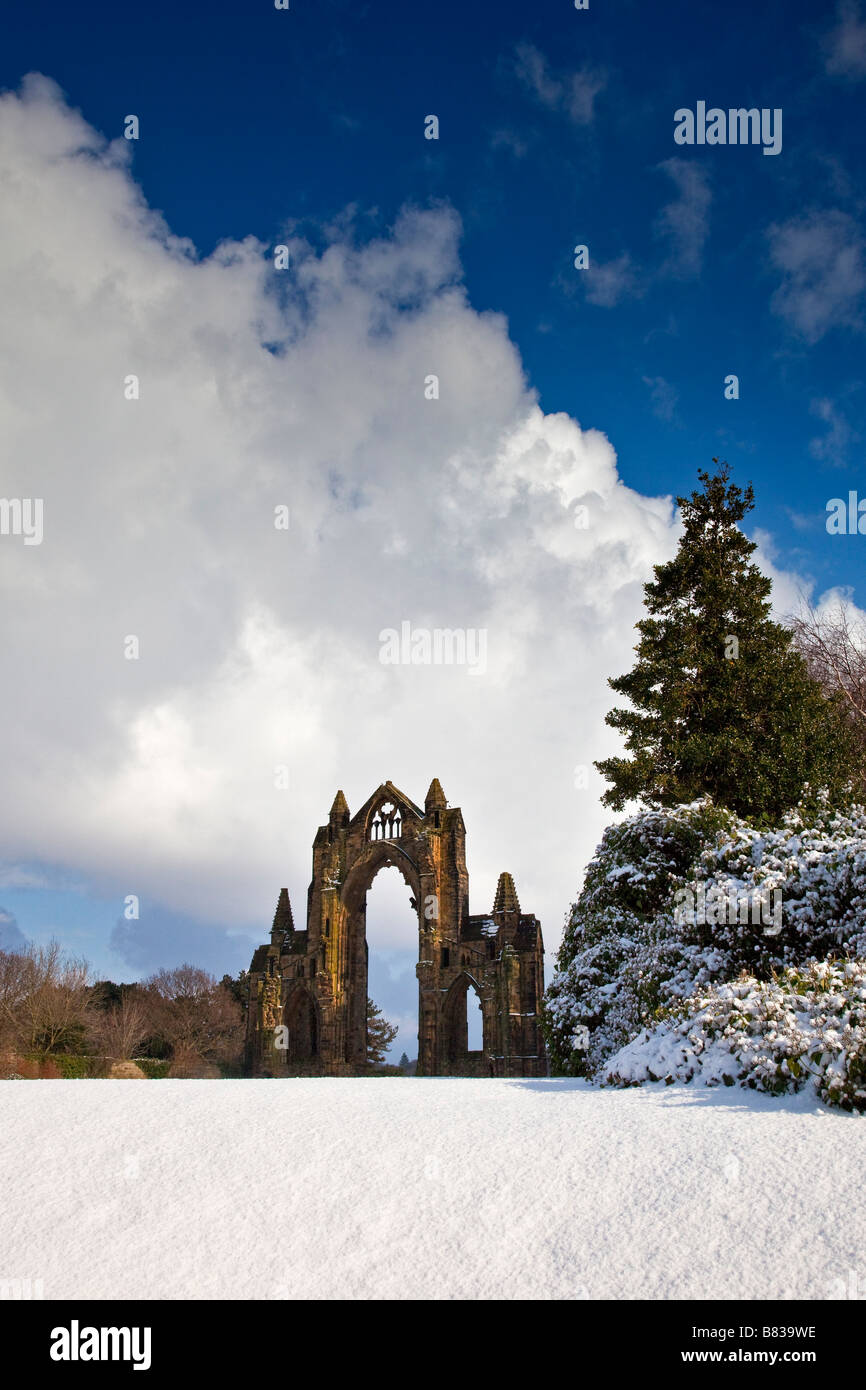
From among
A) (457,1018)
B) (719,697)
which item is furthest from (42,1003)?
(719,697)

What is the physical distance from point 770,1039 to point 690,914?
4.61m

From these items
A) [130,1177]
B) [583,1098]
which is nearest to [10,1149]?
[130,1177]

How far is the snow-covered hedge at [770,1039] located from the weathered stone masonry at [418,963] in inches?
1119

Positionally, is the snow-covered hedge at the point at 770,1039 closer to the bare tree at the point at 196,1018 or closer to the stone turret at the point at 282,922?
the stone turret at the point at 282,922

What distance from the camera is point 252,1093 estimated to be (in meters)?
10.2

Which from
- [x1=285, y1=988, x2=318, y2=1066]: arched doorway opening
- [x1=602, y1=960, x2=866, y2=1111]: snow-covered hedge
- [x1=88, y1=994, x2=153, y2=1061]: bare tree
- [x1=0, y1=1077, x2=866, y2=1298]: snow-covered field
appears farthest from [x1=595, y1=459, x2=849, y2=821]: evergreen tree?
[x1=88, y1=994, x2=153, y2=1061]: bare tree

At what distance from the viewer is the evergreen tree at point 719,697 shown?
2108 centimetres

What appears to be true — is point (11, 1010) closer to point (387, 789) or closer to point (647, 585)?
point (387, 789)

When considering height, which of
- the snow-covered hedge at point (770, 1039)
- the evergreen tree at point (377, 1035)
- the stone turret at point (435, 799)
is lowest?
the evergreen tree at point (377, 1035)

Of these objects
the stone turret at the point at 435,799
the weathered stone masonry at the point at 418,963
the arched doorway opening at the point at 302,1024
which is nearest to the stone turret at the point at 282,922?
the weathered stone masonry at the point at 418,963

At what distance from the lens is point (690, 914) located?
42.4 feet

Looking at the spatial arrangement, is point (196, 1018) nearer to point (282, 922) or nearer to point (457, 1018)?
point (282, 922)

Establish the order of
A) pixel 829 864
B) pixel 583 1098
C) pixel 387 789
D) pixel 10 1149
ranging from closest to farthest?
1. pixel 10 1149
2. pixel 583 1098
3. pixel 829 864
4. pixel 387 789

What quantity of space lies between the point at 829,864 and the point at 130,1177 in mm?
9709
